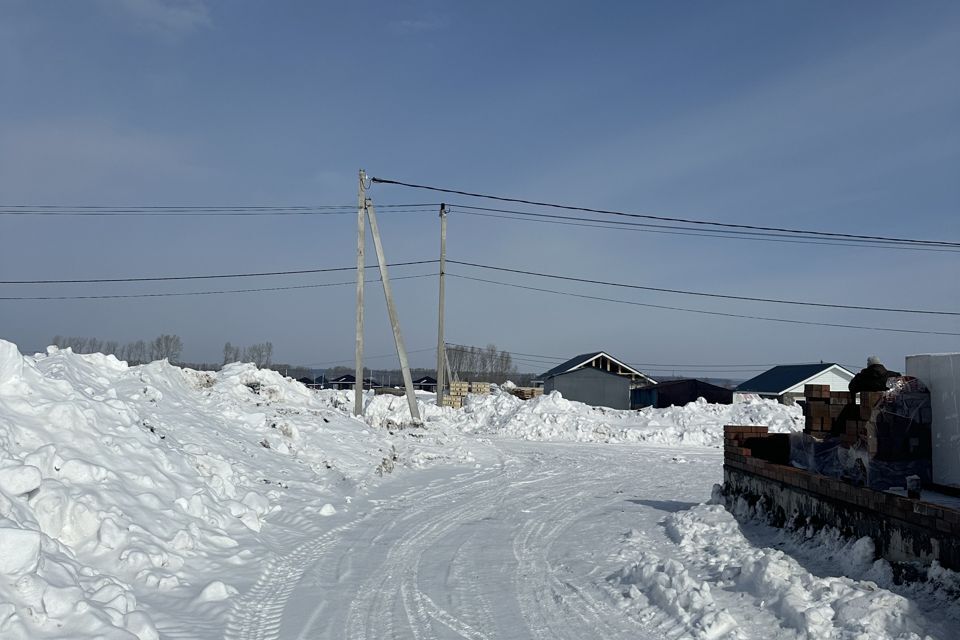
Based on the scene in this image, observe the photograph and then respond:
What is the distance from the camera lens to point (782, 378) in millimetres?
48219

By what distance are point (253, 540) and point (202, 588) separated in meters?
2.07

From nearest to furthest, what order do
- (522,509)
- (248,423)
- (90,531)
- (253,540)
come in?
(90,531) < (253,540) < (522,509) < (248,423)

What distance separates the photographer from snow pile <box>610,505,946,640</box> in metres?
5.43

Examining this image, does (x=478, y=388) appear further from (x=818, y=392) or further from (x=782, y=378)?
(x=818, y=392)

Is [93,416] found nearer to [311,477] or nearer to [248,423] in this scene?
[311,477]

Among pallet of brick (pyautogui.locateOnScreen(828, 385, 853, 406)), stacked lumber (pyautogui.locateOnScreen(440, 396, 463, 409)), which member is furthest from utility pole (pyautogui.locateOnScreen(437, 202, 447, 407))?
pallet of brick (pyautogui.locateOnScreen(828, 385, 853, 406))

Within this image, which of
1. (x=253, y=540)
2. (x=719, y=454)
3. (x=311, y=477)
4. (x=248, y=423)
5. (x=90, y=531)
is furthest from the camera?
(x=719, y=454)

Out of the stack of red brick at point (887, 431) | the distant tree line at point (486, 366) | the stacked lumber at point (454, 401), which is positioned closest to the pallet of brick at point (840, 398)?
the stack of red brick at point (887, 431)

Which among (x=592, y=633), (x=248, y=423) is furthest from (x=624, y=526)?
(x=248, y=423)

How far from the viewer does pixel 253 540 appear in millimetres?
8828

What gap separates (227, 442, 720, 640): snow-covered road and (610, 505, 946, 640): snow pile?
0.42 meters

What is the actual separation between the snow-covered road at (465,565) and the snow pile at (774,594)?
0.42 m

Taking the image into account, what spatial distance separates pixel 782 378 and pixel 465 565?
45.1 m

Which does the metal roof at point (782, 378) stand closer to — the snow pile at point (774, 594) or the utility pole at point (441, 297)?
the utility pole at point (441, 297)
